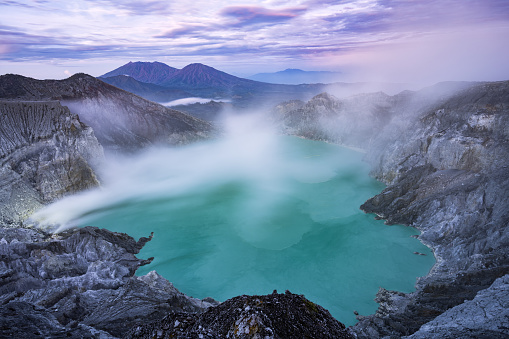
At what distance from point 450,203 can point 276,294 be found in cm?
2882

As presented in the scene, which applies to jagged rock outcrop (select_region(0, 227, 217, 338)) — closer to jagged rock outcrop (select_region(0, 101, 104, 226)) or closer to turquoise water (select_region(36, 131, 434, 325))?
turquoise water (select_region(36, 131, 434, 325))

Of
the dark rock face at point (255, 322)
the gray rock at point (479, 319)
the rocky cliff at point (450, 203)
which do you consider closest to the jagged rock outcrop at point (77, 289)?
the dark rock face at point (255, 322)

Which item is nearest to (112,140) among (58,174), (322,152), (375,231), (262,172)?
(58,174)

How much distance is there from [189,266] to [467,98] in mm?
41650

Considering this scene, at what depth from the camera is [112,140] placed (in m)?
71.8

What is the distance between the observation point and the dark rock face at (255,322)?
8422mm

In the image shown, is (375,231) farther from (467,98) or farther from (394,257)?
(467,98)

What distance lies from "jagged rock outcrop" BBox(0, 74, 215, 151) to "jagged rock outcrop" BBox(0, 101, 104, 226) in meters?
18.2

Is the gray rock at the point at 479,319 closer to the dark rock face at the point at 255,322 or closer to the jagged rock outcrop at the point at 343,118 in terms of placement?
the dark rock face at the point at 255,322

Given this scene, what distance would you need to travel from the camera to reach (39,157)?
4091cm

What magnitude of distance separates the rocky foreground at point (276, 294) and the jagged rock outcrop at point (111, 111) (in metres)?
1.03

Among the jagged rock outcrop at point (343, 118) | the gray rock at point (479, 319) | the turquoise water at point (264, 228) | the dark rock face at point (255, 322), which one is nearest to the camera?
the dark rock face at point (255, 322)

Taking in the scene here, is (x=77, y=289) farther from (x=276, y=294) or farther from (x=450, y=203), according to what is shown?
(x=450, y=203)

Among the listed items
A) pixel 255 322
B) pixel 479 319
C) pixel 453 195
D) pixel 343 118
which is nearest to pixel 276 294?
pixel 255 322
